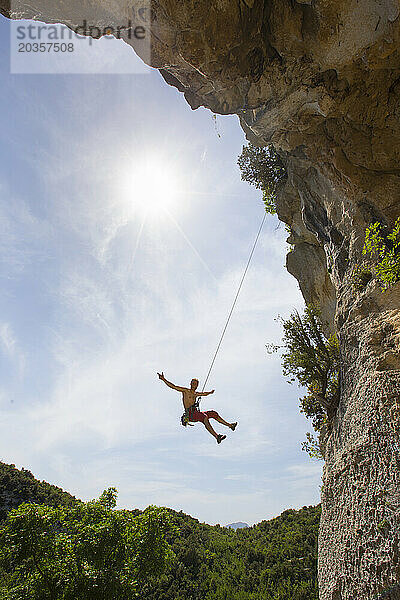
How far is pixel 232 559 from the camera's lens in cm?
2511

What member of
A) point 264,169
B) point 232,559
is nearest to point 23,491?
point 232,559

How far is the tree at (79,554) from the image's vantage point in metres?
9.17

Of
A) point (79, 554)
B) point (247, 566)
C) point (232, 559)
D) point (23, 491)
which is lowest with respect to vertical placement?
point (247, 566)

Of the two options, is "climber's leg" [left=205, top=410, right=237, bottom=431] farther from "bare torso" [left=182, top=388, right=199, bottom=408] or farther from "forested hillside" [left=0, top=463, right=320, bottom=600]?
"forested hillside" [left=0, top=463, right=320, bottom=600]

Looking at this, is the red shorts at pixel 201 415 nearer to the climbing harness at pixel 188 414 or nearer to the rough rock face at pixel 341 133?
the climbing harness at pixel 188 414

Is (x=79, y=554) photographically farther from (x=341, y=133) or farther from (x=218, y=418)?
(x=341, y=133)

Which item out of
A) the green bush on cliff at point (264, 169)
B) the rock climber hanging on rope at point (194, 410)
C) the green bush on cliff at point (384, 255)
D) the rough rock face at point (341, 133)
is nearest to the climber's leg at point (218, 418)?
the rock climber hanging on rope at point (194, 410)

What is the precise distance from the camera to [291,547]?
2406 cm

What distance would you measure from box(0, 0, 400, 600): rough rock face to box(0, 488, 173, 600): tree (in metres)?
6.62

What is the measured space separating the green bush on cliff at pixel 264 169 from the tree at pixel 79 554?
12754 millimetres

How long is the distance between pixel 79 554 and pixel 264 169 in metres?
14.6

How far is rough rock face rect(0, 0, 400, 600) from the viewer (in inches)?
199

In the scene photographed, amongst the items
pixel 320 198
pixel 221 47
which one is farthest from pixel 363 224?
pixel 221 47

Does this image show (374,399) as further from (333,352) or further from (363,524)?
(333,352)
